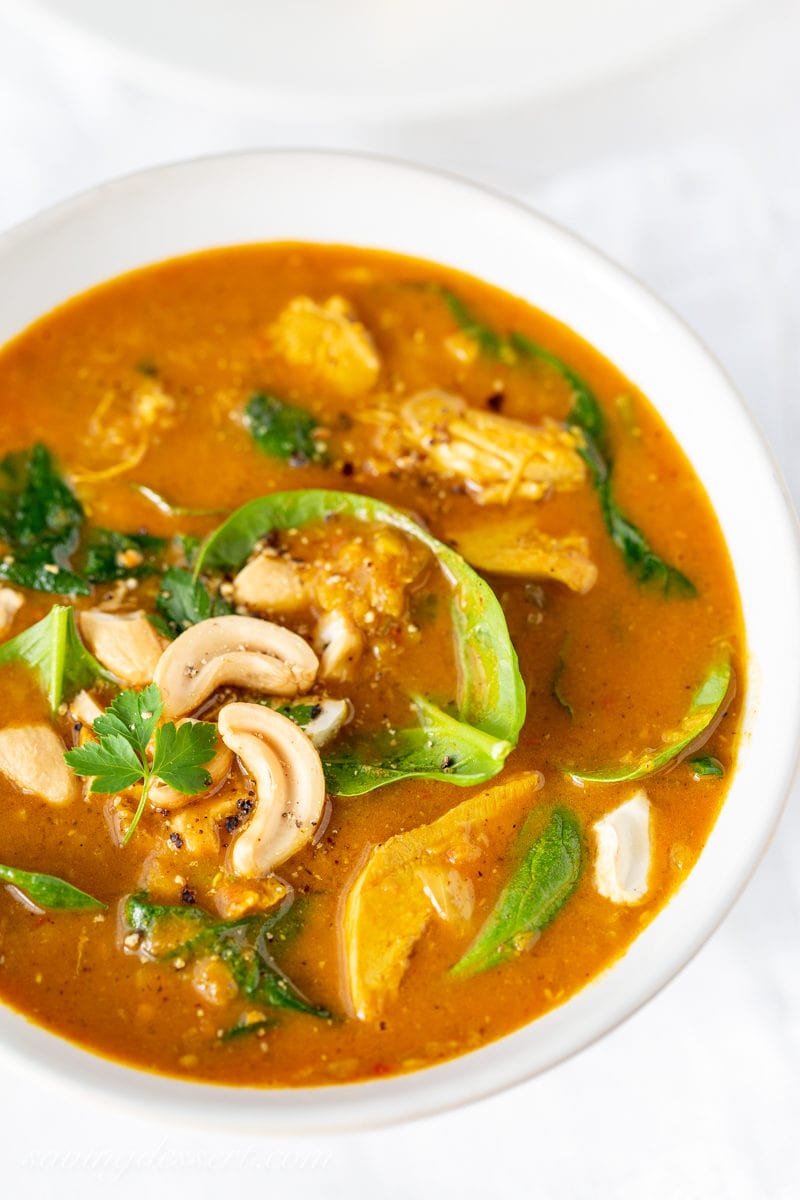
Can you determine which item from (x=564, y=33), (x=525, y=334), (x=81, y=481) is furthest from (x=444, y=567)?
(x=564, y=33)

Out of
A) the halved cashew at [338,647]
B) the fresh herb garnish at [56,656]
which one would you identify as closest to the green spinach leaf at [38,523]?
the fresh herb garnish at [56,656]

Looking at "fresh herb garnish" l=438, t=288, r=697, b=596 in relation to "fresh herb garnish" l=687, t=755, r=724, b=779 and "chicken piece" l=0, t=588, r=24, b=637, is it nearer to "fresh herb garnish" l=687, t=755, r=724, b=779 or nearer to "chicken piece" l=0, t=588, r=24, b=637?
"fresh herb garnish" l=687, t=755, r=724, b=779

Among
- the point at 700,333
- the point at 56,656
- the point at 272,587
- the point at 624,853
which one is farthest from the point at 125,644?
the point at 700,333

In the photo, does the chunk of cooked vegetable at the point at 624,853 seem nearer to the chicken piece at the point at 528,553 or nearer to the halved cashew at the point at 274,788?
the chicken piece at the point at 528,553

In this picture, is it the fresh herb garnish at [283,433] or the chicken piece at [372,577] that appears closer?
the chicken piece at [372,577]

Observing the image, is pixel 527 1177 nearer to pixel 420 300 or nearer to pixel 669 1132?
pixel 669 1132

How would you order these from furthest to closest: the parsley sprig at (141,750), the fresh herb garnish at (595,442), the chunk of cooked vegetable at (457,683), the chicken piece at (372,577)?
the fresh herb garnish at (595,442)
the chicken piece at (372,577)
the chunk of cooked vegetable at (457,683)
the parsley sprig at (141,750)

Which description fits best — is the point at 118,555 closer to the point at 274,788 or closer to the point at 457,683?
the point at 274,788
